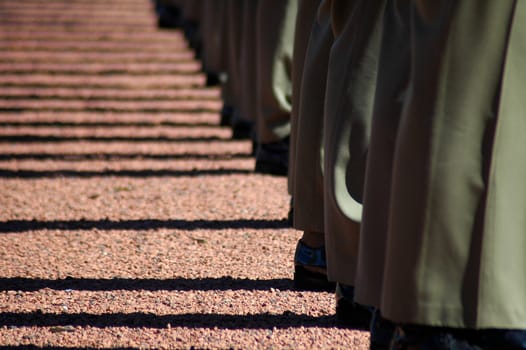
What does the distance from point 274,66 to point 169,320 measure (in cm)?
232

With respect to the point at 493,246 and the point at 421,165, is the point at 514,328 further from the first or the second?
the point at 421,165

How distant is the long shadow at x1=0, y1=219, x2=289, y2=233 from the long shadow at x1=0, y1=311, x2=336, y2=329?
4.39 ft

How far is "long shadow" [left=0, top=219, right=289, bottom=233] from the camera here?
471cm

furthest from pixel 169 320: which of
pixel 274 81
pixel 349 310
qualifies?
pixel 274 81

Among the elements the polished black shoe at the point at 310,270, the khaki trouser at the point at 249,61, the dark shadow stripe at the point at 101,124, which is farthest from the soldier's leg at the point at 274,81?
the dark shadow stripe at the point at 101,124

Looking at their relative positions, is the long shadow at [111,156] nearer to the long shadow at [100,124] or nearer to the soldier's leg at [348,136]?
the long shadow at [100,124]

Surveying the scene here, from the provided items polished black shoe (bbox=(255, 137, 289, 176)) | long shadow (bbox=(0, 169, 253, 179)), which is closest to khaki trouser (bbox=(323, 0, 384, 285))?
polished black shoe (bbox=(255, 137, 289, 176))

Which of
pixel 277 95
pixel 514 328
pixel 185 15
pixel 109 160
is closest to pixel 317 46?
pixel 514 328

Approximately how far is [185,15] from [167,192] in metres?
7.07

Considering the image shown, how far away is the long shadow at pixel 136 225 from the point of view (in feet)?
15.5

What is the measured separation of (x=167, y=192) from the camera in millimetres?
5590

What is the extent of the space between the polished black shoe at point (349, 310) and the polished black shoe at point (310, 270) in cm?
49

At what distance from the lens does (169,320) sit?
130 inches

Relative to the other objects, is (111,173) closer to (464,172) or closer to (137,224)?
(137,224)
